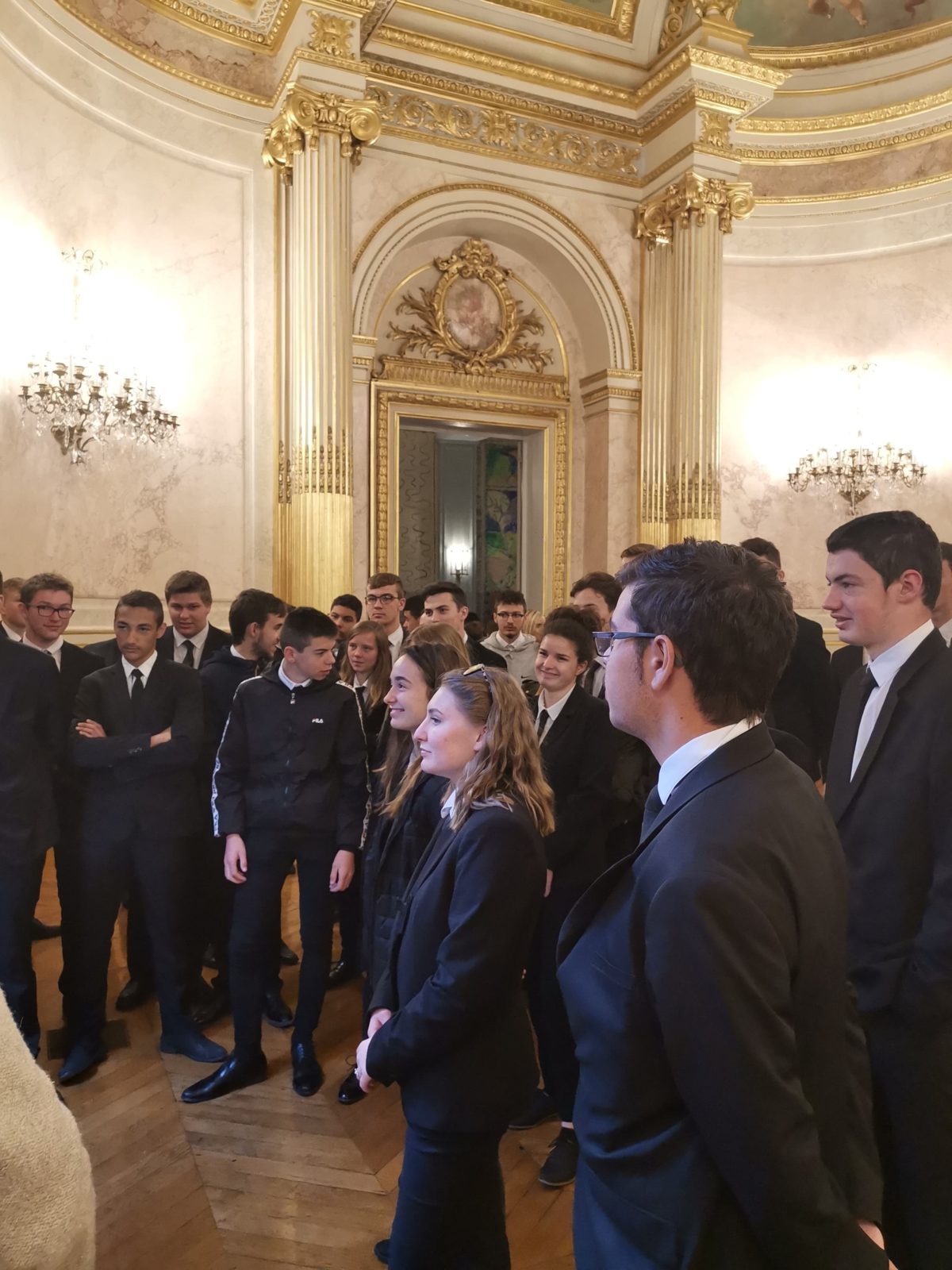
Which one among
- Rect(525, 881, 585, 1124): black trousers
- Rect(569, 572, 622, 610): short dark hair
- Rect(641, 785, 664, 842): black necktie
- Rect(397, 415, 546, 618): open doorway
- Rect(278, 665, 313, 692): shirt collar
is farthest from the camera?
Rect(397, 415, 546, 618): open doorway

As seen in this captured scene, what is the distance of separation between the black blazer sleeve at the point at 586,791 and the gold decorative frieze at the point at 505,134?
6930mm

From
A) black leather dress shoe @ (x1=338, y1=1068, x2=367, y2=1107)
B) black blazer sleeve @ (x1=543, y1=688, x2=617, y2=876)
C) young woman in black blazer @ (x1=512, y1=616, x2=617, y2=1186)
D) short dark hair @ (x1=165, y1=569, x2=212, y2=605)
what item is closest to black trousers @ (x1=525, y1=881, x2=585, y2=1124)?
young woman in black blazer @ (x1=512, y1=616, x2=617, y2=1186)

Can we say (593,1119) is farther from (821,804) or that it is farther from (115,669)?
(115,669)

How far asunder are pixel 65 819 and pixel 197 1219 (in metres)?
1.84

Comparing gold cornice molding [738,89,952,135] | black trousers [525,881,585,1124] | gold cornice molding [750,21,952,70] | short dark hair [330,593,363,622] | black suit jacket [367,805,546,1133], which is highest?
gold cornice molding [750,21,952,70]

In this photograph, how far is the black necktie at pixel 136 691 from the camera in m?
3.82

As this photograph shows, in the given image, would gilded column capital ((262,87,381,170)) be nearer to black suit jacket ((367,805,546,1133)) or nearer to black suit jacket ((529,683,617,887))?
black suit jacket ((529,683,617,887))

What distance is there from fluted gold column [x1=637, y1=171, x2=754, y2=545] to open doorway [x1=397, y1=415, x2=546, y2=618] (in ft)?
4.32

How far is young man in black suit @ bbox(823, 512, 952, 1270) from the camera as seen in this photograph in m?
1.94

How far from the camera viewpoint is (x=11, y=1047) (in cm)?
98

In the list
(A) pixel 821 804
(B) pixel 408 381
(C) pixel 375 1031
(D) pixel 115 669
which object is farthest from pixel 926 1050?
(B) pixel 408 381

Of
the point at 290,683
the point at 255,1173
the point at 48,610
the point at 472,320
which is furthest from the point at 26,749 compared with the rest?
the point at 472,320

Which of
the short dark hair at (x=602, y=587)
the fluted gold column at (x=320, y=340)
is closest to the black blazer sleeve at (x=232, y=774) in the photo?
the short dark hair at (x=602, y=587)

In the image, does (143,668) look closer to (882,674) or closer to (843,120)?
(882,674)
